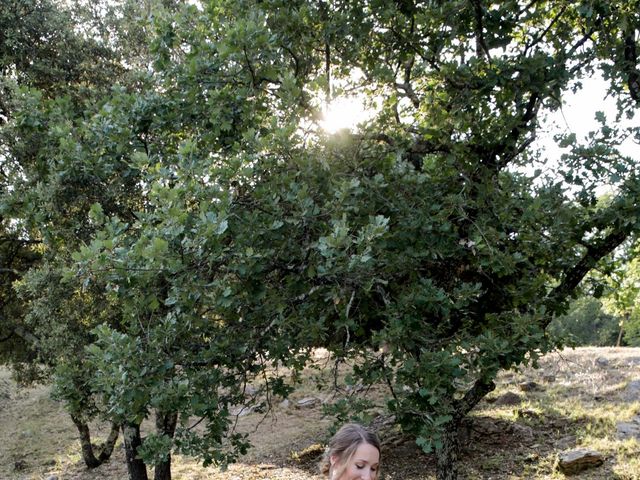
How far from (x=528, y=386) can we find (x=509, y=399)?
1306 millimetres

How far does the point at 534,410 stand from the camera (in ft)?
39.7

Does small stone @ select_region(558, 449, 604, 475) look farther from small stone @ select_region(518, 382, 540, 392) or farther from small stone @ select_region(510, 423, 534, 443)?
small stone @ select_region(518, 382, 540, 392)

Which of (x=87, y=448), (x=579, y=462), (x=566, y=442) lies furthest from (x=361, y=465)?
(x=87, y=448)

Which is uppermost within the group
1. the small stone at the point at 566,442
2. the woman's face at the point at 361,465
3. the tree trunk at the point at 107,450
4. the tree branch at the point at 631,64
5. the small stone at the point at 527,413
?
the tree branch at the point at 631,64

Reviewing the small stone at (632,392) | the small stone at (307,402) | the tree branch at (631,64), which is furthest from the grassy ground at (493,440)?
the tree branch at (631,64)

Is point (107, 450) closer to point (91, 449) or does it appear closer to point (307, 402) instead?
point (91, 449)

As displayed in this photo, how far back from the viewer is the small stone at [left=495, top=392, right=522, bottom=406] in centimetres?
1311

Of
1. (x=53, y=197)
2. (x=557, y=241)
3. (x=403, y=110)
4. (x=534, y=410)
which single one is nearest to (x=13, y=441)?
(x=53, y=197)

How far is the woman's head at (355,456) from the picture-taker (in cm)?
326

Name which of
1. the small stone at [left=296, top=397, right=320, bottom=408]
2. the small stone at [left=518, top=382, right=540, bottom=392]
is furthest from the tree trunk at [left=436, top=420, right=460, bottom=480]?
the small stone at [left=296, top=397, right=320, bottom=408]

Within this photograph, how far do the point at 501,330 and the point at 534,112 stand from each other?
9.06ft

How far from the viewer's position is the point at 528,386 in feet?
46.7

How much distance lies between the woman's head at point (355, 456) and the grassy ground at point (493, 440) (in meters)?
4.22

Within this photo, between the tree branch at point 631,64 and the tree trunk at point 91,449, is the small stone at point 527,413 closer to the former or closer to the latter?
the tree branch at point 631,64
